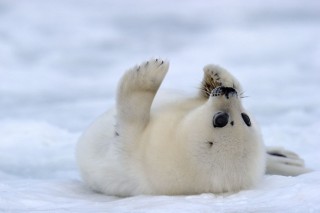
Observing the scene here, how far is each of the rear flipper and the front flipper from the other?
2259 mm

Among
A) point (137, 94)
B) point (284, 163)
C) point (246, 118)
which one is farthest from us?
point (284, 163)

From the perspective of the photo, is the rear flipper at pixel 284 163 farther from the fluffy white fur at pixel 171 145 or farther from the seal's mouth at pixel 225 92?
the seal's mouth at pixel 225 92

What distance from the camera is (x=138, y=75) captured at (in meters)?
6.53

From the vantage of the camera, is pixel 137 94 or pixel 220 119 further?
pixel 137 94

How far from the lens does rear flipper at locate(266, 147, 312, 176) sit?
318 inches

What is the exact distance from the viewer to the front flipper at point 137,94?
6535 mm

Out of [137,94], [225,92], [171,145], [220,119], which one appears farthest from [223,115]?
[137,94]

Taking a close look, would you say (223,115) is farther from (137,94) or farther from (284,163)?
(284,163)

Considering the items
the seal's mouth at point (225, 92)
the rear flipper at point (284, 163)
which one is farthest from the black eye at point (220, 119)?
→ the rear flipper at point (284, 163)

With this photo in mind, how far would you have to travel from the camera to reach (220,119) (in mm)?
5887

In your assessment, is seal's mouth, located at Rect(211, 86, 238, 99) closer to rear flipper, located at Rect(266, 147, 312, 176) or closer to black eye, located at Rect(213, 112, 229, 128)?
black eye, located at Rect(213, 112, 229, 128)

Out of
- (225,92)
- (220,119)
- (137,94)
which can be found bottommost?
(220,119)

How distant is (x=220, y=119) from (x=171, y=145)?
22.3 inches

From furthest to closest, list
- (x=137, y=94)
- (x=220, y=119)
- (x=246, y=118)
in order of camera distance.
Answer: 1. (x=137, y=94)
2. (x=246, y=118)
3. (x=220, y=119)
